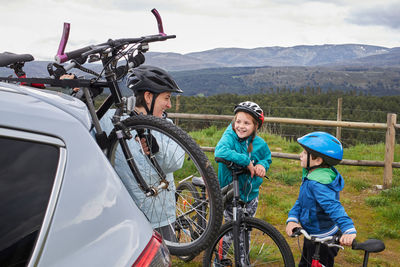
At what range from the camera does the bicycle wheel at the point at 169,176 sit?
2.03m

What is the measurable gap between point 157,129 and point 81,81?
1.71ft

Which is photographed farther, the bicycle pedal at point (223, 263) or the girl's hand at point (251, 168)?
the bicycle pedal at point (223, 263)

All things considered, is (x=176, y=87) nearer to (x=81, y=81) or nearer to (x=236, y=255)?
(x=81, y=81)

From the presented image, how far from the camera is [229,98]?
204ft

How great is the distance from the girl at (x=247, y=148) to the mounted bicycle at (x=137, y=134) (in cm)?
82

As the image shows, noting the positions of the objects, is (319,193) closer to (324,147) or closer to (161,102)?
(324,147)

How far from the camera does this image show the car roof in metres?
1.01

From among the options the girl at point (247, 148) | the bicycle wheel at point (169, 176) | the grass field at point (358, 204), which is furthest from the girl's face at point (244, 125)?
the grass field at point (358, 204)

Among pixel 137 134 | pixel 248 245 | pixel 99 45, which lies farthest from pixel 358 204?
pixel 99 45

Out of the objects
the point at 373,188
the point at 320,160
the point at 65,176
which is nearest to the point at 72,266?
the point at 65,176

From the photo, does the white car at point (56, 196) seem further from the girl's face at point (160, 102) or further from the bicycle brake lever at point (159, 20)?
the girl's face at point (160, 102)

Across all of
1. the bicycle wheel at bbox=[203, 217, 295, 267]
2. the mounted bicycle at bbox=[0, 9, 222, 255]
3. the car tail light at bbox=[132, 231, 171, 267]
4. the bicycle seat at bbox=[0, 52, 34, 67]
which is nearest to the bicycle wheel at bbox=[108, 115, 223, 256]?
the mounted bicycle at bbox=[0, 9, 222, 255]

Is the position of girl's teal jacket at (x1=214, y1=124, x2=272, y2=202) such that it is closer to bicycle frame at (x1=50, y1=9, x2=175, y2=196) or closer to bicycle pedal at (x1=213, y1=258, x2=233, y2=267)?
bicycle pedal at (x1=213, y1=258, x2=233, y2=267)

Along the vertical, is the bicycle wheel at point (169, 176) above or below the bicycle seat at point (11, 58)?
below
